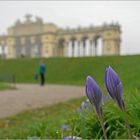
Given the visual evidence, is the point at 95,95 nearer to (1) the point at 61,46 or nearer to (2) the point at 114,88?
(2) the point at 114,88

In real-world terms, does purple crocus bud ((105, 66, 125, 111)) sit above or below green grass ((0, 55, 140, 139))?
above

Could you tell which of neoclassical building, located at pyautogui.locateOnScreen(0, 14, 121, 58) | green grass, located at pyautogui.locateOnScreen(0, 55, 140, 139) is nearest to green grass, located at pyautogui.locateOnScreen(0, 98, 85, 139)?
green grass, located at pyautogui.locateOnScreen(0, 55, 140, 139)

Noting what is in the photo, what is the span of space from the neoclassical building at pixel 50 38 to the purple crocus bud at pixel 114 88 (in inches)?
3225

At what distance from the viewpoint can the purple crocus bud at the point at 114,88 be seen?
1.45m

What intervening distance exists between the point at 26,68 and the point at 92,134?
42.7 m

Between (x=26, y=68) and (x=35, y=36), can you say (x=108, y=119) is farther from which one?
(x=35, y=36)

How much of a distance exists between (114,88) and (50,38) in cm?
9529

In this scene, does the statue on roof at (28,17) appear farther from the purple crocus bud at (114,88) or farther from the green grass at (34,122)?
the purple crocus bud at (114,88)

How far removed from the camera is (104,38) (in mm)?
86562

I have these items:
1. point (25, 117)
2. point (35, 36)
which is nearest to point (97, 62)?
point (25, 117)

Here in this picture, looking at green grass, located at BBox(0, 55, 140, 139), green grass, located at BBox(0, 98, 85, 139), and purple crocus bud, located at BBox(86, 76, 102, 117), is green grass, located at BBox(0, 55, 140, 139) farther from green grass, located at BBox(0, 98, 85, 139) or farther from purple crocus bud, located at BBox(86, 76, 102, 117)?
purple crocus bud, located at BBox(86, 76, 102, 117)

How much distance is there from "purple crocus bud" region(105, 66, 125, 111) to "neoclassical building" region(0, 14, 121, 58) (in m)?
81.9

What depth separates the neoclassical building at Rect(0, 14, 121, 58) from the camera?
286 feet

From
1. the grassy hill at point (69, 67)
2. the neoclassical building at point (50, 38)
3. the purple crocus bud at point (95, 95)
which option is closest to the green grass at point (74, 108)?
the grassy hill at point (69, 67)
